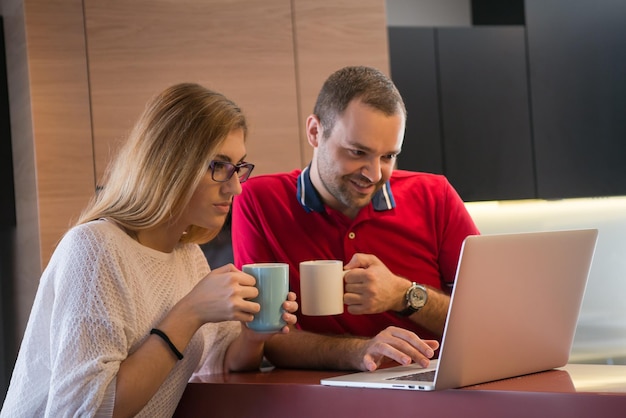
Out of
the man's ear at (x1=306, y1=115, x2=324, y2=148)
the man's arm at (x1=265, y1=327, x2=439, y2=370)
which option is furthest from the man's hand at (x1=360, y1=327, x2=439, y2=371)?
the man's ear at (x1=306, y1=115, x2=324, y2=148)

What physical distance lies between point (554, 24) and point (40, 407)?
8.95 ft

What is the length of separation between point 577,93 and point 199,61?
1.54 metres

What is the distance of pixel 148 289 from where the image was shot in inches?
62.2

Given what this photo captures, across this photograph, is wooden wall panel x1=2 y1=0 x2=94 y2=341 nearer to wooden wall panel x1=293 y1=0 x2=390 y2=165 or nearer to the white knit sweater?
wooden wall panel x1=293 y1=0 x2=390 y2=165

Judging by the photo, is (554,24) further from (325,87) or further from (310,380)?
(310,380)

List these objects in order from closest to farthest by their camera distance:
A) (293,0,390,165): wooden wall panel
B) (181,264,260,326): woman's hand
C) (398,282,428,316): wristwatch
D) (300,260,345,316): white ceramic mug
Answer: (181,264,260,326): woman's hand, (300,260,345,316): white ceramic mug, (398,282,428,316): wristwatch, (293,0,390,165): wooden wall panel

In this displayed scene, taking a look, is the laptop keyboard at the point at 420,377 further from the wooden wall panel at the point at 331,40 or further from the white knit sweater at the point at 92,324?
the wooden wall panel at the point at 331,40

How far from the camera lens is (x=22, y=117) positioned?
3008 millimetres

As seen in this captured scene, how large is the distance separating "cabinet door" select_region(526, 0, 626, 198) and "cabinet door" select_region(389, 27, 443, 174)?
43cm

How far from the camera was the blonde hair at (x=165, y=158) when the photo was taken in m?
1.60

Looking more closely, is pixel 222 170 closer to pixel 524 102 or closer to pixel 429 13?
pixel 524 102

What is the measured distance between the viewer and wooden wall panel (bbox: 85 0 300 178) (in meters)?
3.03

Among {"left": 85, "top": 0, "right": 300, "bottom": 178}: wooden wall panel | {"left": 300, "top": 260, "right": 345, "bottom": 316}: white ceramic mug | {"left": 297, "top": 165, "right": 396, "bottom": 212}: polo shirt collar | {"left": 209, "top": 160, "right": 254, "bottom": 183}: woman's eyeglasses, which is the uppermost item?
{"left": 85, "top": 0, "right": 300, "bottom": 178}: wooden wall panel

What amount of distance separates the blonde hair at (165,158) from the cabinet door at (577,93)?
2169mm
